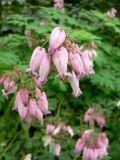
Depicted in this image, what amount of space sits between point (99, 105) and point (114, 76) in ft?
2.14

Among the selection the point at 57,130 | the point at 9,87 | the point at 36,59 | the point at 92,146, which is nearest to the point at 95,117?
the point at 57,130

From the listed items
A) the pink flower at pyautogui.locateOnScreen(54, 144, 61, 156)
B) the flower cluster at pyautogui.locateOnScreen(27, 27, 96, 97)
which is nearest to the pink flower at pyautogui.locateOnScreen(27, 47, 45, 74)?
the flower cluster at pyautogui.locateOnScreen(27, 27, 96, 97)

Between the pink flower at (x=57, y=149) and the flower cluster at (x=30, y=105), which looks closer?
the flower cluster at (x=30, y=105)

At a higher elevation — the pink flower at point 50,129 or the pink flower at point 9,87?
the pink flower at point 9,87

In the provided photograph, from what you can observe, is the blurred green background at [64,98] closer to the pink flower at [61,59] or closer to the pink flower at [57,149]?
the pink flower at [57,149]

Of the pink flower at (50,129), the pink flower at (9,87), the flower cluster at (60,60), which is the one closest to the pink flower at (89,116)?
the pink flower at (50,129)

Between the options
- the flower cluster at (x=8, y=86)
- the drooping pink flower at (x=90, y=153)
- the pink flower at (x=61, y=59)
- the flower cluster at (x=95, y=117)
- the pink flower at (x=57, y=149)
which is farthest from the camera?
the flower cluster at (x=95, y=117)

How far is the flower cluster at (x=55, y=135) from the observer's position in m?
3.15

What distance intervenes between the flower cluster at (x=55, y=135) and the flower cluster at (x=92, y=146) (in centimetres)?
24

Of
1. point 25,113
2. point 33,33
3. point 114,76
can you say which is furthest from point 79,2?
point 25,113

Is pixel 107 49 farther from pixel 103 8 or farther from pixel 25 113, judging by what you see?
pixel 103 8

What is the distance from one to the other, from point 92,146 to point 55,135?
42 centimetres

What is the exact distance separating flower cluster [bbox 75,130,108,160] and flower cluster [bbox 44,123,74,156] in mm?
241

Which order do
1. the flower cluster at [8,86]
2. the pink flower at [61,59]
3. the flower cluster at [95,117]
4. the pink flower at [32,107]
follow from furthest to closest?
1. the flower cluster at [95,117]
2. the flower cluster at [8,86]
3. the pink flower at [32,107]
4. the pink flower at [61,59]
